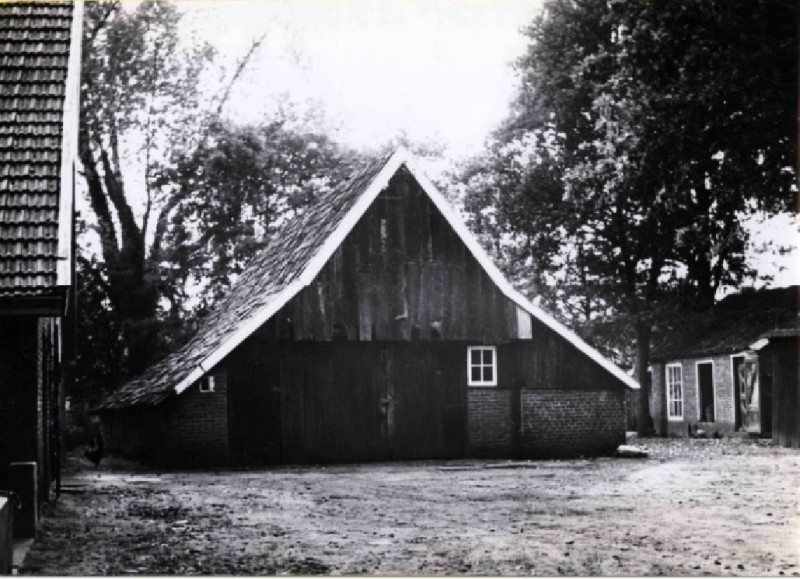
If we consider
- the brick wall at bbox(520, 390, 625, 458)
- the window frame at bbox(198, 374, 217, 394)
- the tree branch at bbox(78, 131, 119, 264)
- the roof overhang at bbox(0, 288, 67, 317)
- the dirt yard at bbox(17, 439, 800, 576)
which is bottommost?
the dirt yard at bbox(17, 439, 800, 576)

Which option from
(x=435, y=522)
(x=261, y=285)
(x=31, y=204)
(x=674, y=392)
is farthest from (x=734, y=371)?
(x=31, y=204)

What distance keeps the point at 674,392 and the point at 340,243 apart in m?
17.7

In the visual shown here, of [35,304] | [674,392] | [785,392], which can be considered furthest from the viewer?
[674,392]

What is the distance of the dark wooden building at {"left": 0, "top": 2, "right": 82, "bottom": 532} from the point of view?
11.0m

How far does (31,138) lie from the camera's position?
12.2 m

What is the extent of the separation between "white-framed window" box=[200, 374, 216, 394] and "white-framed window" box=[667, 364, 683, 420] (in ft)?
61.3

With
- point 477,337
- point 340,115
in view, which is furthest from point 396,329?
point 340,115

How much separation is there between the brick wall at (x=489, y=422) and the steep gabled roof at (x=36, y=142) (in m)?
12.7

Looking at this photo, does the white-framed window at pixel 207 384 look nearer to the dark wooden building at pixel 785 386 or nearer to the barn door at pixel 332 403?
the barn door at pixel 332 403

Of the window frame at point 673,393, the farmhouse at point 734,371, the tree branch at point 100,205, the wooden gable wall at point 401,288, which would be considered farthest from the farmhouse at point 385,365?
the window frame at point 673,393

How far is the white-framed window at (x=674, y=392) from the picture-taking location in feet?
120

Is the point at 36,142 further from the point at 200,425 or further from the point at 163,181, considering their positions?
the point at 163,181

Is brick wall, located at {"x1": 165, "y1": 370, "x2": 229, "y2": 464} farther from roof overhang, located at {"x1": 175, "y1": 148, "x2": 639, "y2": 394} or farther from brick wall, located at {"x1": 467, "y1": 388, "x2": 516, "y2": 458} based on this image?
brick wall, located at {"x1": 467, "y1": 388, "x2": 516, "y2": 458}

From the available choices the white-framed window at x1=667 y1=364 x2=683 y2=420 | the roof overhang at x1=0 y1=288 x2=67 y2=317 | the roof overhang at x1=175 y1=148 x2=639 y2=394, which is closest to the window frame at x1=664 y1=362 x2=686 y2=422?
the white-framed window at x1=667 y1=364 x2=683 y2=420
